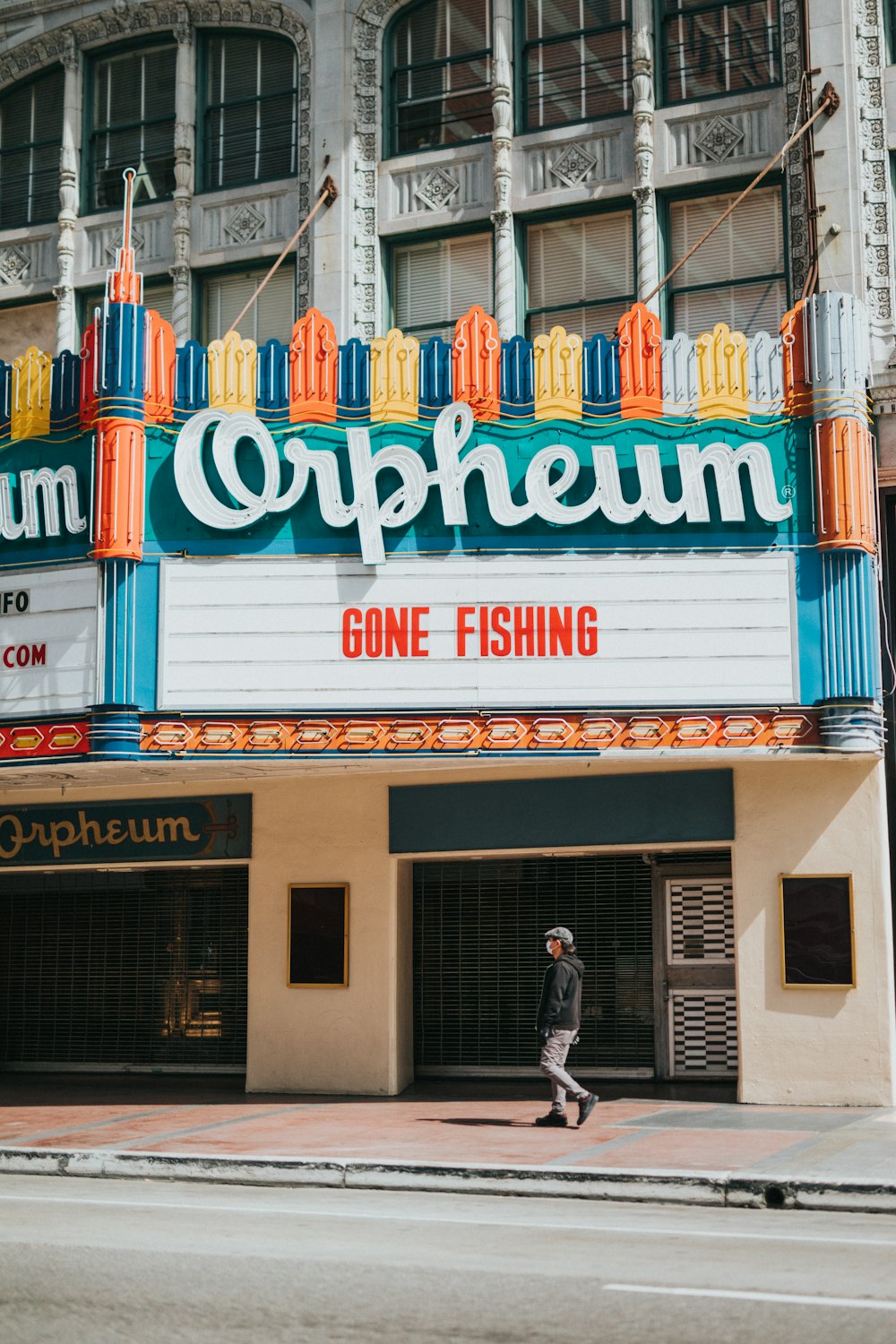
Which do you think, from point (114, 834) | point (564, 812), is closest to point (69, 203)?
point (114, 834)

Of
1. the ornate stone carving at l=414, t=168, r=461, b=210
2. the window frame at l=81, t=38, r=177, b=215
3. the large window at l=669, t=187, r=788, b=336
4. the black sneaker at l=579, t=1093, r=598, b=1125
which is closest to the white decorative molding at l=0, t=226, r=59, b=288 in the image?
the window frame at l=81, t=38, r=177, b=215

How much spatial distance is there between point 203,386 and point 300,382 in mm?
1099

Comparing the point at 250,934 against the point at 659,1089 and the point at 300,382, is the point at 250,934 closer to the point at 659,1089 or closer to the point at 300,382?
the point at 659,1089

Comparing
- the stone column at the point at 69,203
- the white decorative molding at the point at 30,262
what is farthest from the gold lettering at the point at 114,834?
the white decorative molding at the point at 30,262

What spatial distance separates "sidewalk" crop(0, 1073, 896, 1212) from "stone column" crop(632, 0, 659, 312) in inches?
415

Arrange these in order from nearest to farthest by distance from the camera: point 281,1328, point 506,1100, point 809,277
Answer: point 281,1328 → point 506,1100 → point 809,277

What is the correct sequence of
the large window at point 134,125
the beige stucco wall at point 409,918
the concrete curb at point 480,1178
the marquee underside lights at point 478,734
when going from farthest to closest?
1. the large window at point 134,125
2. the beige stucco wall at point 409,918
3. the marquee underside lights at point 478,734
4. the concrete curb at point 480,1178

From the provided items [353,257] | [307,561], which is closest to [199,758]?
[307,561]

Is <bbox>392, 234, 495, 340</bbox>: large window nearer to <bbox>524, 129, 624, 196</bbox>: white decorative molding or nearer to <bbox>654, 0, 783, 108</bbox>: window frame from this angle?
<bbox>524, 129, 624, 196</bbox>: white decorative molding

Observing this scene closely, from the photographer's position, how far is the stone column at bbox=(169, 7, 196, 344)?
23312 mm

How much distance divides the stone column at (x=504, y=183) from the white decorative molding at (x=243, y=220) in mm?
3079

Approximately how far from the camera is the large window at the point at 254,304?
23250mm

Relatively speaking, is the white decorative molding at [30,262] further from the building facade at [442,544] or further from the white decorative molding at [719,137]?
the white decorative molding at [719,137]

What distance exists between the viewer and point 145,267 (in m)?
23.8
